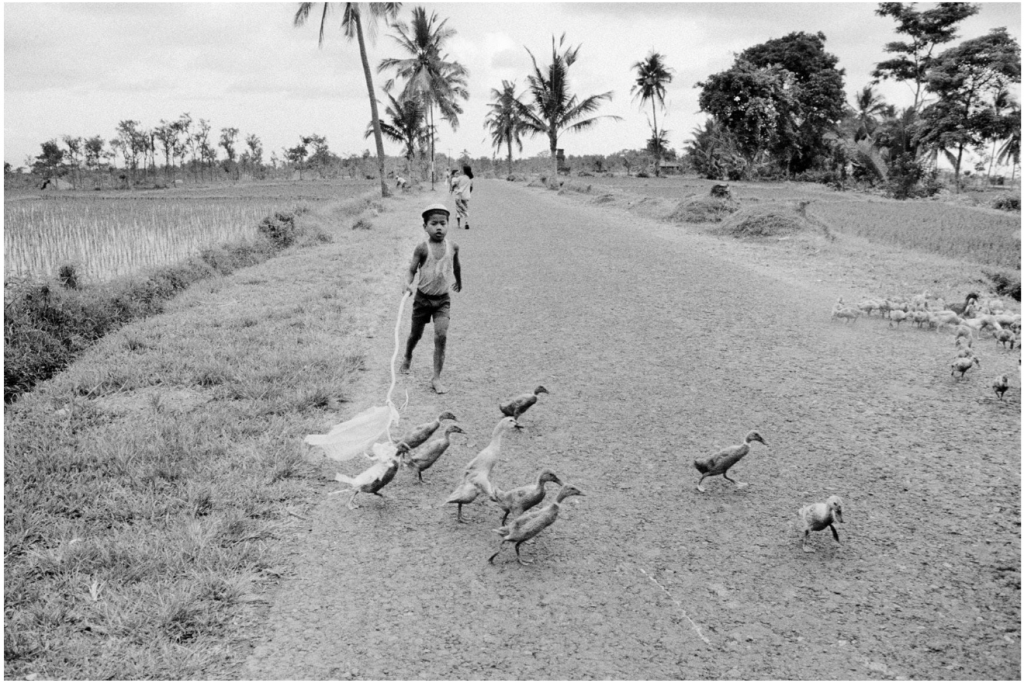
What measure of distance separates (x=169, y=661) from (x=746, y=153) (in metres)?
42.2

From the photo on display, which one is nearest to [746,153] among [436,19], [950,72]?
[950,72]

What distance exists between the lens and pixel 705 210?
15.8 meters

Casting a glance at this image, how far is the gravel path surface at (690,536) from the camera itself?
8.43 feet

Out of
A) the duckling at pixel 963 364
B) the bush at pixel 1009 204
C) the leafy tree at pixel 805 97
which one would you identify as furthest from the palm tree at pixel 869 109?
the duckling at pixel 963 364

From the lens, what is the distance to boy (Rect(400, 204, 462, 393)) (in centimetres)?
542

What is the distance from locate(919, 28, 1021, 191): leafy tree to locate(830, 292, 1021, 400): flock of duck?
25.8 m

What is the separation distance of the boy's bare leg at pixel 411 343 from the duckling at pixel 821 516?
3.54 metres

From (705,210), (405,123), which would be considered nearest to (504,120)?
(405,123)

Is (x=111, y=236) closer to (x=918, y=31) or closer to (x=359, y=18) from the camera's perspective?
(x=359, y=18)

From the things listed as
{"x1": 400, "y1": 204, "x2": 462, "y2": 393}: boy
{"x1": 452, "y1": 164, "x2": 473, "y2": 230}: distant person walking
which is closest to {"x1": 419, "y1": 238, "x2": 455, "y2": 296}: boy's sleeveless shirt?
{"x1": 400, "y1": 204, "x2": 462, "y2": 393}: boy

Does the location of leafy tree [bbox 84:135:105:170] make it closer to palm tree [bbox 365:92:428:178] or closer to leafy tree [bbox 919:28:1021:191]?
palm tree [bbox 365:92:428:178]

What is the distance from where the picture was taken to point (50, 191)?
3650 cm

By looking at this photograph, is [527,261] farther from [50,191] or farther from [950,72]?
[50,191]

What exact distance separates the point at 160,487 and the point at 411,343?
8.38 ft
